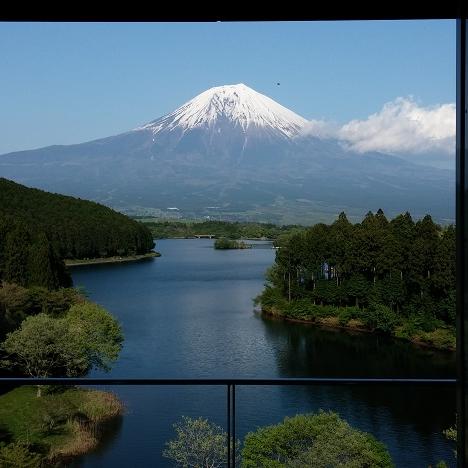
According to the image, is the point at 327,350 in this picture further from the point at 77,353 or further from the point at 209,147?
the point at 209,147

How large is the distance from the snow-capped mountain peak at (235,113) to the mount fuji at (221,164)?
0.12 meters

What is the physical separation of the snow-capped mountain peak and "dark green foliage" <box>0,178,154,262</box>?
152 ft

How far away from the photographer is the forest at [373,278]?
1825 centimetres

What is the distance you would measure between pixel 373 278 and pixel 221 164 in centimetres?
6026

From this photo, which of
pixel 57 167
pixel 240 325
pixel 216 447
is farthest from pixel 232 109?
pixel 216 447

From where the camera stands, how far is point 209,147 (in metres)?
80.4

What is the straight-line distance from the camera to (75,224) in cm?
2928

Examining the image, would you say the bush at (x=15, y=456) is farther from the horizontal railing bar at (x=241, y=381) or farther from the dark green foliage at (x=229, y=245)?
the dark green foliage at (x=229, y=245)

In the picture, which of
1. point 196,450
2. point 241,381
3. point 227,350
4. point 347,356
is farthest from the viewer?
point 347,356

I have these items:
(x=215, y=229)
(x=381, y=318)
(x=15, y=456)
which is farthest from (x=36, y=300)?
(x=215, y=229)

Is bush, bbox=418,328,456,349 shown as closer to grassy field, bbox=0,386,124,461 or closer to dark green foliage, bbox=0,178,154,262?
grassy field, bbox=0,386,124,461

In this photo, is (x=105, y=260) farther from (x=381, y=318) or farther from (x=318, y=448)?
(x=318, y=448)

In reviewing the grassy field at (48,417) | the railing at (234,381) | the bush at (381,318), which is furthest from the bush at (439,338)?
the railing at (234,381)

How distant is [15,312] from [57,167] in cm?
6612
